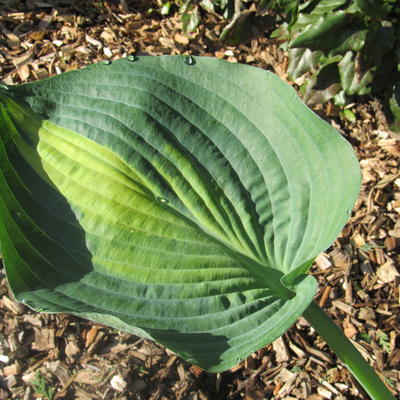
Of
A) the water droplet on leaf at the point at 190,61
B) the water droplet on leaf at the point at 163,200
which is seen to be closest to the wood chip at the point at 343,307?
the water droplet on leaf at the point at 163,200

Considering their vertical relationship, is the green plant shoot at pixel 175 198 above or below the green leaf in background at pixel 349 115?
above

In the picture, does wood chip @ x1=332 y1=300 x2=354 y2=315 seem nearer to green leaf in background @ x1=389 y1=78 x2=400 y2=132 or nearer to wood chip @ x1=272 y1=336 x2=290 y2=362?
wood chip @ x1=272 y1=336 x2=290 y2=362

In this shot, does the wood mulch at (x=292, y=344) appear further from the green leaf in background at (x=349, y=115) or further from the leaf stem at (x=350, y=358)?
the leaf stem at (x=350, y=358)

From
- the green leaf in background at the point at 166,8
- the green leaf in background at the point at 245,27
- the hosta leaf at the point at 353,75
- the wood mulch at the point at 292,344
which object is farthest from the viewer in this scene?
the green leaf in background at the point at 166,8

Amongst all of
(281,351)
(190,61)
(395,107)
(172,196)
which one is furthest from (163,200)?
(395,107)

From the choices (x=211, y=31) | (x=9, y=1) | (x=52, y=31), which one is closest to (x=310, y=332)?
(x=211, y=31)

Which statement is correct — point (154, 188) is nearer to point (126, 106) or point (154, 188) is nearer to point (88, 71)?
point (126, 106)

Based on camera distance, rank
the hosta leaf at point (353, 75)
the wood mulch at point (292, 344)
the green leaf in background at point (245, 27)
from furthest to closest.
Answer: the green leaf in background at point (245, 27), the hosta leaf at point (353, 75), the wood mulch at point (292, 344)
